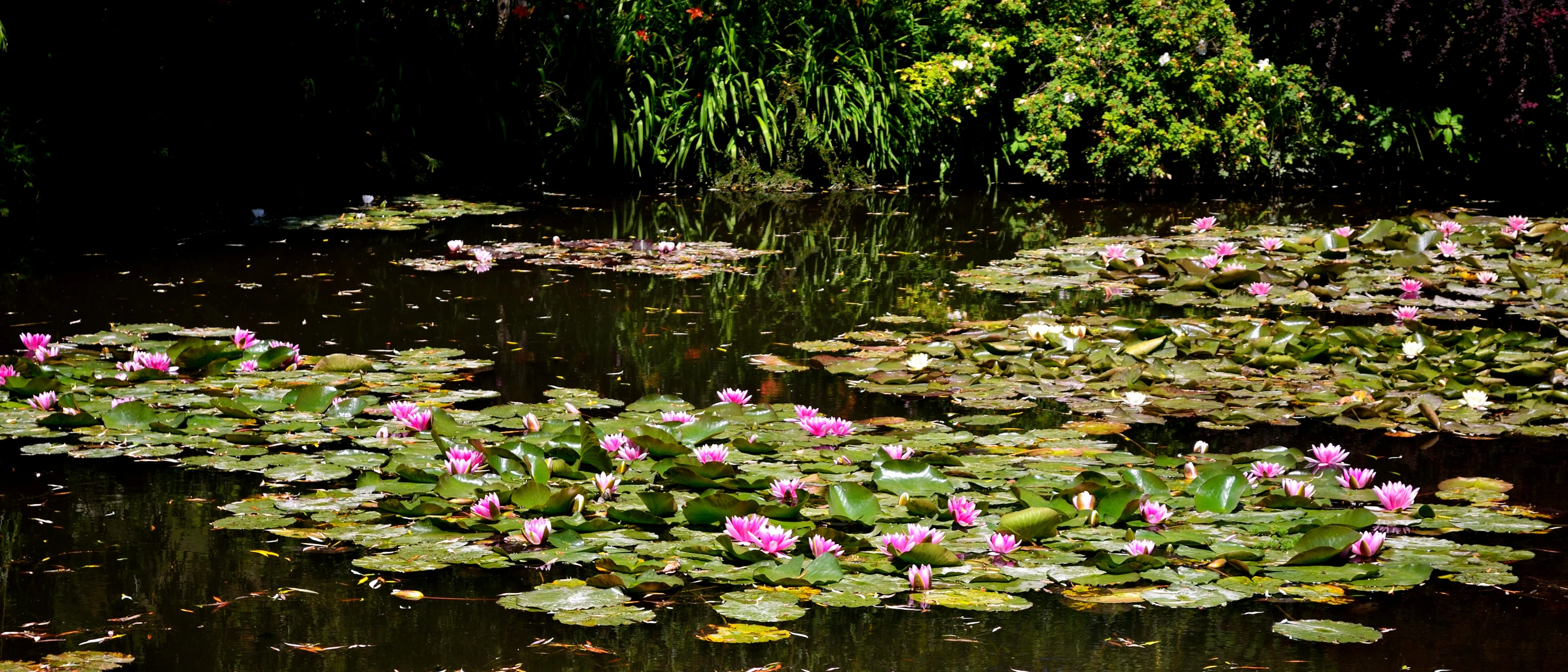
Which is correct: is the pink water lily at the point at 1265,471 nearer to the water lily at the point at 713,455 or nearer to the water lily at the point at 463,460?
the water lily at the point at 713,455

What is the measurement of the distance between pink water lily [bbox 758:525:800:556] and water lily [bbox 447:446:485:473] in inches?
32.1

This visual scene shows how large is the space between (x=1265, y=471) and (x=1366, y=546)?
54cm

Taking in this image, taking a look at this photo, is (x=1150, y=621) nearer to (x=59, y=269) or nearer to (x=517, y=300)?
(x=517, y=300)

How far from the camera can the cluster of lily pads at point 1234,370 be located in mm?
3893

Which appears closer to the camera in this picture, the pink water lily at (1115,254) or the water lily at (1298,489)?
the water lily at (1298,489)

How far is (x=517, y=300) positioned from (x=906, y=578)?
3406mm

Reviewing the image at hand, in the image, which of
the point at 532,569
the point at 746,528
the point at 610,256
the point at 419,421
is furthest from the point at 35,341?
the point at 610,256

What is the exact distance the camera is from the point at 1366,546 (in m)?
2.72

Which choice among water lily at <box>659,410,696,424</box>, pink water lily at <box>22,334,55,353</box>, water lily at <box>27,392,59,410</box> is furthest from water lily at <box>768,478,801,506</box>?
pink water lily at <box>22,334,55,353</box>

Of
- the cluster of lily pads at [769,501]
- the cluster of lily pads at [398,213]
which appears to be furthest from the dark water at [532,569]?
the cluster of lily pads at [398,213]

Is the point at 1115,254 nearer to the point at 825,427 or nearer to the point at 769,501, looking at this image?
the point at 825,427

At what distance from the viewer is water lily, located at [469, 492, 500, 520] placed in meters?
2.91

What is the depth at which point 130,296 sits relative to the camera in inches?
218

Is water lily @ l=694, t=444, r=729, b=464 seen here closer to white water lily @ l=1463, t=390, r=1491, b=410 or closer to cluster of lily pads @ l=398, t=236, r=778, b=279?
white water lily @ l=1463, t=390, r=1491, b=410
